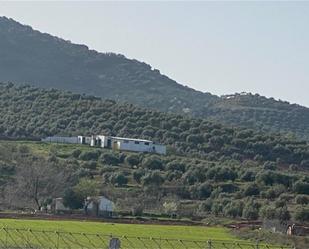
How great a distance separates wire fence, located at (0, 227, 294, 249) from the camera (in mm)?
46094

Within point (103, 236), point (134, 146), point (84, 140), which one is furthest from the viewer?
point (84, 140)

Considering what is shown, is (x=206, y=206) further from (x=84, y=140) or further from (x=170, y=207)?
(x=84, y=140)

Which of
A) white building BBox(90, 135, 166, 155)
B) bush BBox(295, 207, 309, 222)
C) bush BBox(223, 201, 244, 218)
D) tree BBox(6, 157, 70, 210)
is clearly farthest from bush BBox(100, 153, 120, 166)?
bush BBox(295, 207, 309, 222)

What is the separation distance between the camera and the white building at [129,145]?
342 ft

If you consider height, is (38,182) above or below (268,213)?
above

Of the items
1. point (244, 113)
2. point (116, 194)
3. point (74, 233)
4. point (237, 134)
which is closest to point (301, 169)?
point (237, 134)

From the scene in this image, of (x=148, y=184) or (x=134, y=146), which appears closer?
(x=148, y=184)

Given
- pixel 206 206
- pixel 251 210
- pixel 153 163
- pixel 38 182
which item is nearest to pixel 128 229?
pixel 251 210

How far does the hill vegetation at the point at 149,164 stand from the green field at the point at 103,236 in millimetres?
11754

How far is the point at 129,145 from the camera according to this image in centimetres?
10494

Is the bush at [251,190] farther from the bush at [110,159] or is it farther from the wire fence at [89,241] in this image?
the wire fence at [89,241]

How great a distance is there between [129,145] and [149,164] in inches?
520

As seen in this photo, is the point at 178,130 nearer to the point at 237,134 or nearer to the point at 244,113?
the point at 237,134

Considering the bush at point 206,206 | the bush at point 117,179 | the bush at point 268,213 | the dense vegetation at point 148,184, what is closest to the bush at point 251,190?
the dense vegetation at point 148,184
